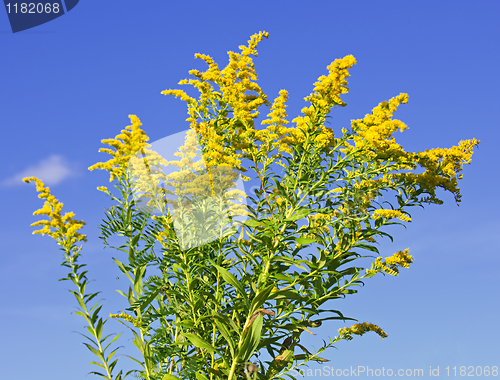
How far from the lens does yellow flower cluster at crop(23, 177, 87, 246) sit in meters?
4.73

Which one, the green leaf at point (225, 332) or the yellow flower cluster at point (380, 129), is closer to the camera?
the green leaf at point (225, 332)

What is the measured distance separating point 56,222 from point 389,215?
3.60 metres

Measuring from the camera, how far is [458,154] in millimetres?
4949

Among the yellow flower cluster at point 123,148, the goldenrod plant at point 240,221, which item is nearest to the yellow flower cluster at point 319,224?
the goldenrod plant at point 240,221

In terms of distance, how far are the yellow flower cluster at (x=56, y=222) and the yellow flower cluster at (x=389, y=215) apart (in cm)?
319

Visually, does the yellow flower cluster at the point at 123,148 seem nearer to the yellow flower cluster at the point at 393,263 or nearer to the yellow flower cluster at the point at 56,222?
the yellow flower cluster at the point at 56,222

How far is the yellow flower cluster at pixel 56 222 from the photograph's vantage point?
4730 millimetres

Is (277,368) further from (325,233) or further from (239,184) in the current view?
(239,184)

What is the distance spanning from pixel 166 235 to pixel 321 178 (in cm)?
181

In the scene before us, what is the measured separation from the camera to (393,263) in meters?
4.75

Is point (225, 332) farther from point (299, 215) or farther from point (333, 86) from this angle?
point (333, 86)

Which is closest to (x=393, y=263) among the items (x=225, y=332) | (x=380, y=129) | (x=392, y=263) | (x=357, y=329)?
(x=392, y=263)

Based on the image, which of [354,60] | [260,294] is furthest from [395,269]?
[354,60]

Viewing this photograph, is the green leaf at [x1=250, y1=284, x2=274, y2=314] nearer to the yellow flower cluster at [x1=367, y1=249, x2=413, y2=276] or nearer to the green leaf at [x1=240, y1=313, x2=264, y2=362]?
the green leaf at [x1=240, y1=313, x2=264, y2=362]
